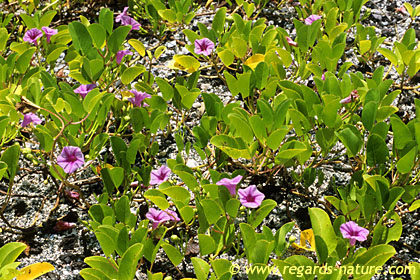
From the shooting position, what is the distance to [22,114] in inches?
67.8

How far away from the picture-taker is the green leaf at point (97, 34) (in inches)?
73.2

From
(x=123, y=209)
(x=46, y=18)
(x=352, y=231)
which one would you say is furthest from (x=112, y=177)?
(x=46, y=18)

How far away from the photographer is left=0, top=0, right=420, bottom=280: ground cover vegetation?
136cm

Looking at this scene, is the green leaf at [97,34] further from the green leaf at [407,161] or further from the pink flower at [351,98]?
the green leaf at [407,161]

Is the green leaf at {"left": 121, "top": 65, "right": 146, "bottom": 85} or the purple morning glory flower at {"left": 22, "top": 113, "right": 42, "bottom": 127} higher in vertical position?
the green leaf at {"left": 121, "top": 65, "right": 146, "bottom": 85}

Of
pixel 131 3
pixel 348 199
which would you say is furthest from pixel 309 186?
pixel 131 3

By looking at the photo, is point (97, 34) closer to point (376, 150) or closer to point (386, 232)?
point (376, 150)

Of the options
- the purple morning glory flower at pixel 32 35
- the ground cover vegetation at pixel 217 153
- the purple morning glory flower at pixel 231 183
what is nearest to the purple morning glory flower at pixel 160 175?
the ground cover vegetation at pixel 217 153

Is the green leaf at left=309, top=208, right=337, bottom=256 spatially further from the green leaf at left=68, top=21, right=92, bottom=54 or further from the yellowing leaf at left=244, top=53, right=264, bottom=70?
the green leaf at left=68, top=21, right=92, bottom=54

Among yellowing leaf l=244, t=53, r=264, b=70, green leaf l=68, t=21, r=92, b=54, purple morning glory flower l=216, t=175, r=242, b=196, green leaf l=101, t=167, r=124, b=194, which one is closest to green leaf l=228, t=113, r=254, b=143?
purple morning glory flower l=216, t=175, r=242, b=196

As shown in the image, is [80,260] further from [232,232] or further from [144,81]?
[144,81]

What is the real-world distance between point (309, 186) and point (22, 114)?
1.00 meters

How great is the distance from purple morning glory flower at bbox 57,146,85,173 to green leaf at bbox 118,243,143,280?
396 millimetres

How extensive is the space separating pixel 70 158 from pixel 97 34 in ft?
1.82
